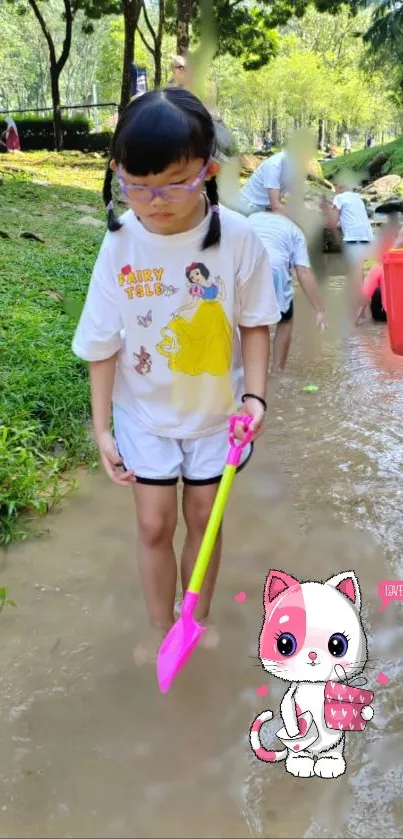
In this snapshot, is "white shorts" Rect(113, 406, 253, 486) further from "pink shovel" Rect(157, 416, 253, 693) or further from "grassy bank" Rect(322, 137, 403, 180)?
"grassy bank" Rect(322, 137, 403, 180)

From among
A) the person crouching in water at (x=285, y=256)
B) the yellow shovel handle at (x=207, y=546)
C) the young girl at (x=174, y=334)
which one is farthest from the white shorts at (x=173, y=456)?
the person crouching in water at (x=285, y=256)

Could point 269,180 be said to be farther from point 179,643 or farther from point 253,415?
point 179,643

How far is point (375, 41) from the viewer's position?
23.2 m

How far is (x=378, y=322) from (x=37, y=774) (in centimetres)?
467

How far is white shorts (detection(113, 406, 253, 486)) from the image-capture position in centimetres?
170

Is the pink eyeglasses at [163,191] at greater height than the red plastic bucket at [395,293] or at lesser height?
greater

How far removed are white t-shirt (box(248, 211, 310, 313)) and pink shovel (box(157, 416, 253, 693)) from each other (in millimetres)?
2593

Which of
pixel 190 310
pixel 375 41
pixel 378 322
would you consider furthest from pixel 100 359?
pixel 375 41

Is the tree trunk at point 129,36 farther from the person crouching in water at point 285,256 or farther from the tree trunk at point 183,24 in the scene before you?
the person crouching in water at point 285,256

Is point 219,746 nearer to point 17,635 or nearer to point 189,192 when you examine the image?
point 17,635

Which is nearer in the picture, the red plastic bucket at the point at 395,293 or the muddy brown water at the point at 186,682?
the muddy brown water at the point at 186,682

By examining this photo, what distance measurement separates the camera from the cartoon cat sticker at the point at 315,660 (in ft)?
4.56

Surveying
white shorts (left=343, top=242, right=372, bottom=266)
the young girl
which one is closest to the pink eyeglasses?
the young girl

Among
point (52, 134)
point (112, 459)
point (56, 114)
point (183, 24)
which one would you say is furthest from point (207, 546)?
point (52, 134)
